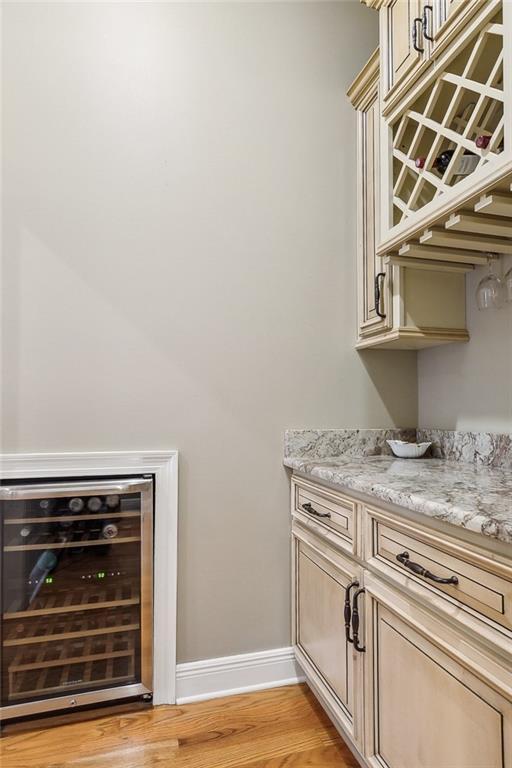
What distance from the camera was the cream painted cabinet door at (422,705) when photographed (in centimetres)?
80

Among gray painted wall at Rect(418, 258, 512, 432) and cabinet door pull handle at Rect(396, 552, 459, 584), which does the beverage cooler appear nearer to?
cabinet door pull handle at Rect(396, 552, 459, 584)

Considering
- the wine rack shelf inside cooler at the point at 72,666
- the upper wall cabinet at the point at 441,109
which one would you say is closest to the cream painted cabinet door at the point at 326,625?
the wine rack shelf inside cooler at the point at 72,666

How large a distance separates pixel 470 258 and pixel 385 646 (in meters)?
1.24

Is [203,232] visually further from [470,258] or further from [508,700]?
[508,700]

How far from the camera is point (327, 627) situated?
1471mm

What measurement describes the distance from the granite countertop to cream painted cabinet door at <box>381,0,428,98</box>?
48.9 inches

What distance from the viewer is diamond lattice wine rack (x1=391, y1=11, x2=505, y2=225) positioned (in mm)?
A: 1119

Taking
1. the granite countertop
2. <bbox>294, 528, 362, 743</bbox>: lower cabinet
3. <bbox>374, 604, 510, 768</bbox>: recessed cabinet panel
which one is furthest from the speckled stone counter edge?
<bbox>374, 604, 510, 768</bbox>: recessed cabinet panel

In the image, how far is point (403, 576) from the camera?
1.06 m

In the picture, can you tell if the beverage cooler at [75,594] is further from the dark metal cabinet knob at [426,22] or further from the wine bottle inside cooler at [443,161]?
the dark metal cabinet knob at [426,22]

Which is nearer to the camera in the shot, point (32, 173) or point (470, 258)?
point (470, 258)

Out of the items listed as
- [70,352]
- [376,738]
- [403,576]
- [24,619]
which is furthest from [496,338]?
[24,619]

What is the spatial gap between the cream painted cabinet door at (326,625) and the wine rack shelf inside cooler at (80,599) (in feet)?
2.09

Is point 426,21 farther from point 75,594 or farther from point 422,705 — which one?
point 75,594
